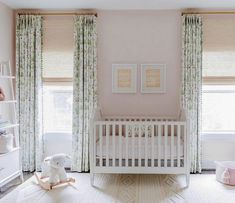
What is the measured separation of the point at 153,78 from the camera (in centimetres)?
402

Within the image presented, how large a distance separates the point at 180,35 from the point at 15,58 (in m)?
2.38

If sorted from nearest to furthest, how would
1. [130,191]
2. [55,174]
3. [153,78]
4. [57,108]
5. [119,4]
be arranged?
[130,191] → [55,174] → [119,4] → [153,78] → [57,108]

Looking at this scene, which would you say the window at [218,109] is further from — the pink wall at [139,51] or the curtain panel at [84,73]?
the curtain panel at [84,73]

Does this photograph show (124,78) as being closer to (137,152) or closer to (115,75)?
(115,75)

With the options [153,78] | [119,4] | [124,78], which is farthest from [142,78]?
[119,4]

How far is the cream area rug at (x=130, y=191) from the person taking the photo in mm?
2973

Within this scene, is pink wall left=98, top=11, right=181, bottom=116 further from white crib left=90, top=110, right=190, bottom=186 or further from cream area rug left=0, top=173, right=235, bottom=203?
cream area rug left=0, top=173, right=235, bottom=203

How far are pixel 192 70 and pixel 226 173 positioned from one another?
4.65ft

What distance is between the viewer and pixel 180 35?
13.0 ft

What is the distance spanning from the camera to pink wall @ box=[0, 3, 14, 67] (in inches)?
145

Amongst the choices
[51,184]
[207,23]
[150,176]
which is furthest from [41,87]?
[207,23]

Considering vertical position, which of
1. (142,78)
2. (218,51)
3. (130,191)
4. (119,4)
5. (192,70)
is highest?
(119,4)

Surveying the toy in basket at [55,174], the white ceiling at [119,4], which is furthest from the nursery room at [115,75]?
the toy in basket at [55,174]

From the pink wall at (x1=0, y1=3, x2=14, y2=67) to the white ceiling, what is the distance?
0.35ft
